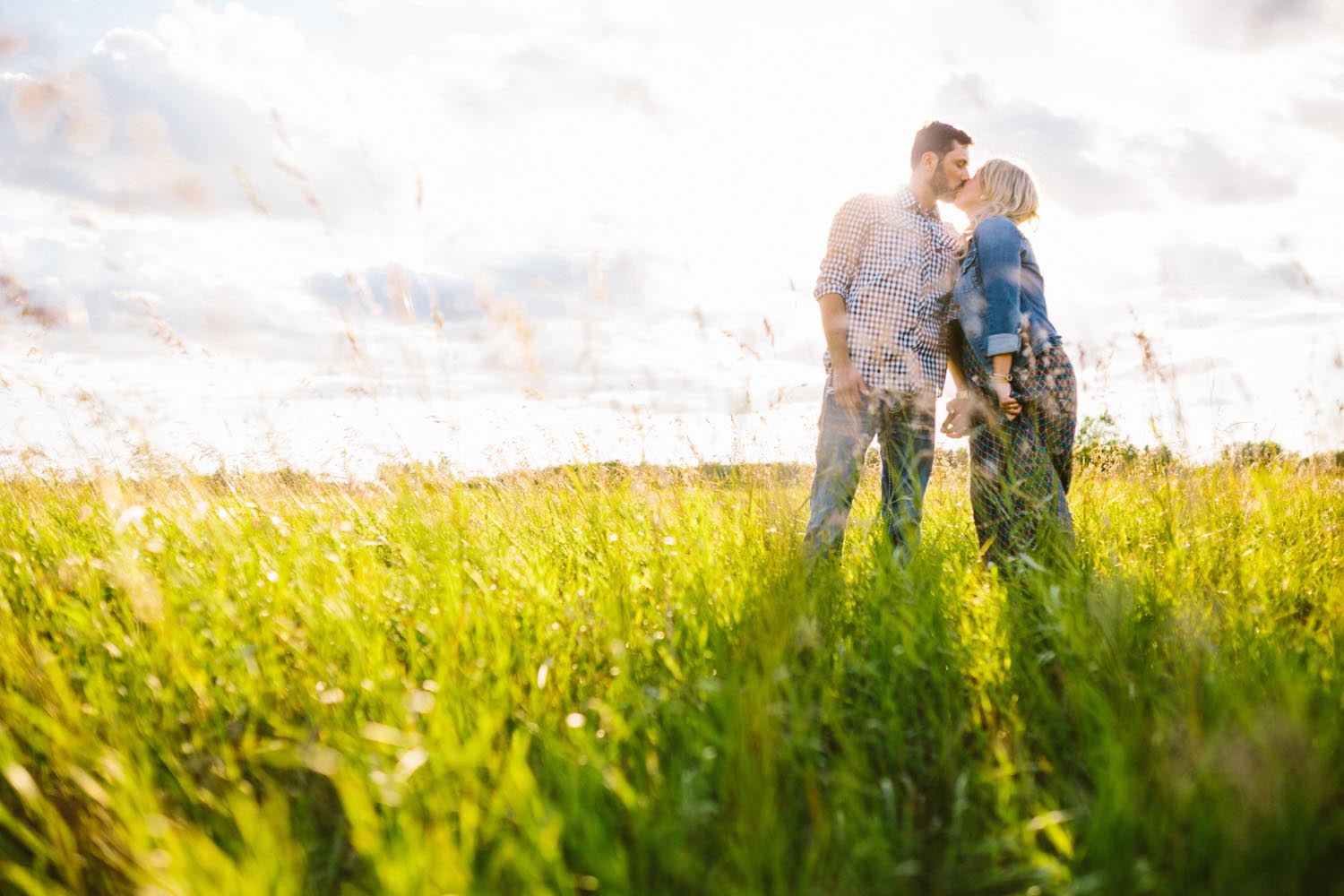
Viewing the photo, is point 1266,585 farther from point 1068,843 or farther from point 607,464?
point 607,464

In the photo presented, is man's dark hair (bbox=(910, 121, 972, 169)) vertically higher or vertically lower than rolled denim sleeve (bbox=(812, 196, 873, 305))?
higher

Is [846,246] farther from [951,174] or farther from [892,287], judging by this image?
[951,174]

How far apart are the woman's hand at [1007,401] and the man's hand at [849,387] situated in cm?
53

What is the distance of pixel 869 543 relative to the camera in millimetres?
3348

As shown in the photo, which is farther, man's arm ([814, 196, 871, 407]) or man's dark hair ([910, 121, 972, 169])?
man's dark hair ([910, 121, 972, 169])

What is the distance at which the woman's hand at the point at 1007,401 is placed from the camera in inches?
130

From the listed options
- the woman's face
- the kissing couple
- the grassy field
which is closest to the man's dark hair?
the kissing couple

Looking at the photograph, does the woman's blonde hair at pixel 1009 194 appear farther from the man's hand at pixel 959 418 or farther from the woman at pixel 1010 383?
the man's hand at pixel 959 418

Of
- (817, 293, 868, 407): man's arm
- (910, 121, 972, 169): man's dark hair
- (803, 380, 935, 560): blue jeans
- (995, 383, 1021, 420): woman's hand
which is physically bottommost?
(803, 380, 935, 560): blue jeans

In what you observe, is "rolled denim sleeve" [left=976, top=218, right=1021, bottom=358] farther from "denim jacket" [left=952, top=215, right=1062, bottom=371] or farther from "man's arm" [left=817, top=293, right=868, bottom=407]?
"man's arm" [left=817, top=293, right=868, bottom=407]

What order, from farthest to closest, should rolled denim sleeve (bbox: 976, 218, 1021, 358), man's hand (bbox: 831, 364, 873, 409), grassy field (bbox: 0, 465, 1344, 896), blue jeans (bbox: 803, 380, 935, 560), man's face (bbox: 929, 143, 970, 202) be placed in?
man's face (bbox: 929, 143, 970, 202), man's hand (bbox: 831, 364, 873, 409), blue jeans (bbox: 803, 380, 935, 560), rolled denim sleeve (bbox: 976, 218, 1021, 358), grassy field (bbox: 0, 465, 1344, 896)

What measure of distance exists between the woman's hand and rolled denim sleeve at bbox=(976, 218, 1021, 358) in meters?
0.14

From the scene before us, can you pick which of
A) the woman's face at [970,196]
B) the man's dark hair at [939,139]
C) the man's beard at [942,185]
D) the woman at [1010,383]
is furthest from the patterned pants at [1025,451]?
the man's dark hair at [939,139]

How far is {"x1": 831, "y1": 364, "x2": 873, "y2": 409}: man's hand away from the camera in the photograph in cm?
352
